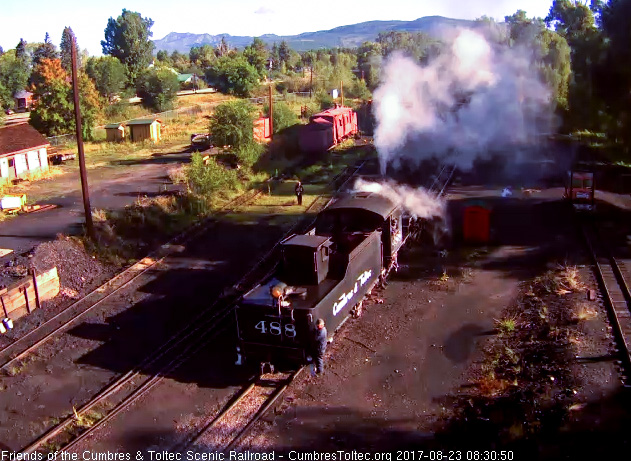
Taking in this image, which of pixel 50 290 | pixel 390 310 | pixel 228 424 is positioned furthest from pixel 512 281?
pixel 50 290

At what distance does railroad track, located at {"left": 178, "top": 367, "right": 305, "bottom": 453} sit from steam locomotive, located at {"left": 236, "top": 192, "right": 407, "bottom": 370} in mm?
383

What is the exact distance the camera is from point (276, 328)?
10.8 metres

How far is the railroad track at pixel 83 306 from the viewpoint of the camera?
12.9 m

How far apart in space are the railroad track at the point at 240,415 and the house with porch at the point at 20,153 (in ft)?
85.9

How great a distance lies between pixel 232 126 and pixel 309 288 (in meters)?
21.3

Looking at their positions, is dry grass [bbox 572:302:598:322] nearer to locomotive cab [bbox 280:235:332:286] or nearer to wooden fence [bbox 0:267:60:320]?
locomotive cab [bbox 280:235:332:286]

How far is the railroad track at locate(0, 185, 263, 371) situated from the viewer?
42.2 feet

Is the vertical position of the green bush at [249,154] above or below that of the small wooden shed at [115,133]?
below

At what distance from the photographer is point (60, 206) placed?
2533cm

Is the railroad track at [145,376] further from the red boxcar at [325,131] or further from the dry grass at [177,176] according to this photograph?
the red boxcar at [325,131]

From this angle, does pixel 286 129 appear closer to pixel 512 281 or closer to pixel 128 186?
pixel 128 186

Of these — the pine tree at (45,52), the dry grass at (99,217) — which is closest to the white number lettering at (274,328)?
the dry grass at (99,217)

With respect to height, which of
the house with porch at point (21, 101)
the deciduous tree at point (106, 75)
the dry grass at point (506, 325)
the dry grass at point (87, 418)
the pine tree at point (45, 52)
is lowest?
the dry grass at point (87, 418)

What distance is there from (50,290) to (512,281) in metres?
13.2
